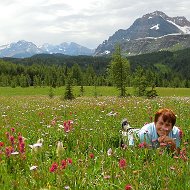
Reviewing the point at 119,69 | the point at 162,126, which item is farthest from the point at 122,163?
the point at 119,69

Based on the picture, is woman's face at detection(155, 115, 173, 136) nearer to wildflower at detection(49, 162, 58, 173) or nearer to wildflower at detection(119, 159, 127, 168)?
wildflower at detection(119, 159, 127, 168)

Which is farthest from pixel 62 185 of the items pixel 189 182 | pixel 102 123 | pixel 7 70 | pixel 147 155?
pixel 7 70

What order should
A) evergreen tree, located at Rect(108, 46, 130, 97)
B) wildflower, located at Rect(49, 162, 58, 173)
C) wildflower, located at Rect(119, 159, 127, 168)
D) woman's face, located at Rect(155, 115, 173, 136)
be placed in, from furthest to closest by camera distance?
evergreen tree, located at Rect(108, 46, 130, 97) → woman's face, located at Rect(155, 115, 173, 136) → wildflower, located at Rect(119, 159, 127, 168) → wildflower, located at Rect(49, 162, 58, 173)

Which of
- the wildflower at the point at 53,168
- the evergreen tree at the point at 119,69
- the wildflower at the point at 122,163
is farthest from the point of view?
the evergreen tree at the point at 119,69

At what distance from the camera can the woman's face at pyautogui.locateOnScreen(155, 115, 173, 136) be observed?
6070mm

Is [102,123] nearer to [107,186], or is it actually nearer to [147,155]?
[147,155]

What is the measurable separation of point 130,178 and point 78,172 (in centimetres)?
54

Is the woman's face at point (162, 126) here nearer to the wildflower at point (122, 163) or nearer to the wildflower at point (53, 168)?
the wildflower at point (122, 163)

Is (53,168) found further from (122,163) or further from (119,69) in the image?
(119,69)

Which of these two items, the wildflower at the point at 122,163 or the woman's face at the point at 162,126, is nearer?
the wildflower at the point at 122,163

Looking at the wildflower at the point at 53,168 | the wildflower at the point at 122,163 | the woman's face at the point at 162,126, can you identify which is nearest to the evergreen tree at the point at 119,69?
the woman's face at the point at 162,126

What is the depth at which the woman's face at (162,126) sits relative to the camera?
6070 millimetres

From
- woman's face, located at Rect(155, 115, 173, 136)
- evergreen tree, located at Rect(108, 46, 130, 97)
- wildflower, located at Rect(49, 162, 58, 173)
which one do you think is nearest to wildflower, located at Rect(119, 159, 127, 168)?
wildflower, located at Rect(49, 162, 58, 173)

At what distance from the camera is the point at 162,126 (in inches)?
241
